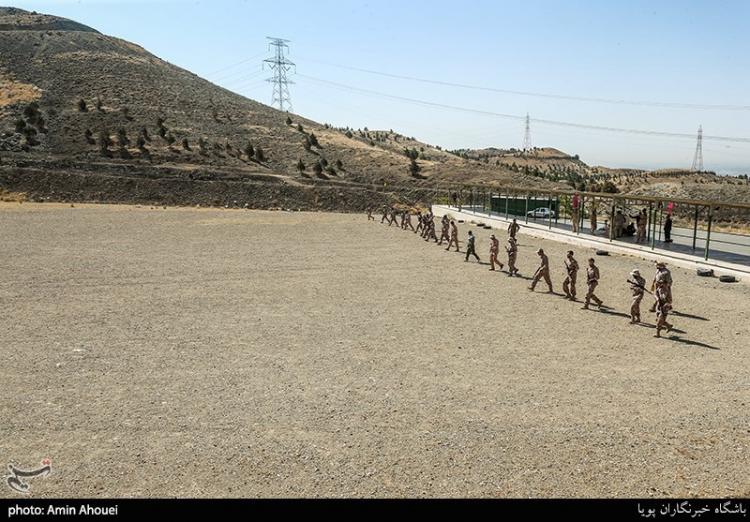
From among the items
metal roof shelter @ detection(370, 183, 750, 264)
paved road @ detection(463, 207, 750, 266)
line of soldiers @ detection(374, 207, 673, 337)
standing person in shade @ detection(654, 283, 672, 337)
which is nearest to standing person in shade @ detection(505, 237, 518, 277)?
line of soldiers @ detection(374, 207, 673, 337)

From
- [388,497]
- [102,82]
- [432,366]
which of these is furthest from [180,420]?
[102,82]

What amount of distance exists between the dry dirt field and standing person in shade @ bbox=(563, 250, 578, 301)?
60cm

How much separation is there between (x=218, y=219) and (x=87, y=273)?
70.4 ft

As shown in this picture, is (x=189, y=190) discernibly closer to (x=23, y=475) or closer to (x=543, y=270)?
(x=543, y=270)

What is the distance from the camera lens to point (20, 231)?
31016 millimetres

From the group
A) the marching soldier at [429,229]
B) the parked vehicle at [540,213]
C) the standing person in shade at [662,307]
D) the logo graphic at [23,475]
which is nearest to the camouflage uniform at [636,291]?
the standing person in shade at [662,307]

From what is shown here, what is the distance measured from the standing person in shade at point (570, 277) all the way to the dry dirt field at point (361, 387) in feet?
1.96

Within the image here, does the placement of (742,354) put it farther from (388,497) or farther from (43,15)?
(43,15)

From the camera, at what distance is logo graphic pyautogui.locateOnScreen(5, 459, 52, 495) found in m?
7.14

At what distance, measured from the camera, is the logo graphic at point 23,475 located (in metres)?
7.14

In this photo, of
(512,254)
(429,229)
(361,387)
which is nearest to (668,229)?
(512,254)

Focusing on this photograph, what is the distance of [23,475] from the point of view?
7.40m

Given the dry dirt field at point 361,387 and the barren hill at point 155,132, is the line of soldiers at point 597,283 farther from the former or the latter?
the barren hill at point 155,132

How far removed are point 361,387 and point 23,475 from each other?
213 inches
